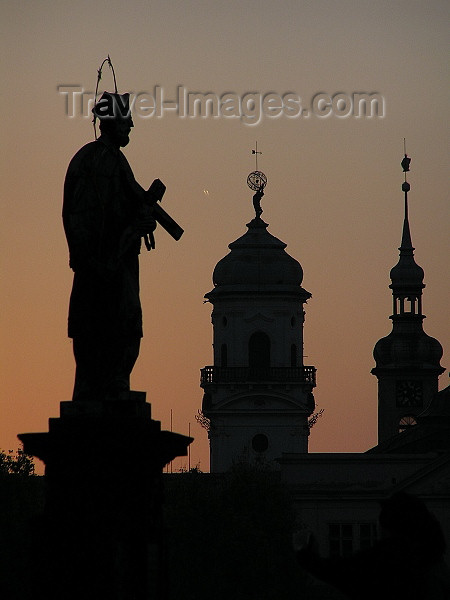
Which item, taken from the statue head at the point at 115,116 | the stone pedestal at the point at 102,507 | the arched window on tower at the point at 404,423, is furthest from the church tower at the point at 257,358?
the stone pedestal at the point at 102,507

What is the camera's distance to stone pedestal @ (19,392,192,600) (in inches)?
869

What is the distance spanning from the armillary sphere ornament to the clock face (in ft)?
51.5

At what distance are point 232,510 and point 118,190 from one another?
92.2 m

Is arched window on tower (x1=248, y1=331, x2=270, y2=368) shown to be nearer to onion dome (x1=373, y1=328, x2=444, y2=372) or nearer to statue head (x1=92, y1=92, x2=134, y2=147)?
onion dome (x1=373, y1=328, x2=444, y2=372)

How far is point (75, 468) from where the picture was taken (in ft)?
73.2

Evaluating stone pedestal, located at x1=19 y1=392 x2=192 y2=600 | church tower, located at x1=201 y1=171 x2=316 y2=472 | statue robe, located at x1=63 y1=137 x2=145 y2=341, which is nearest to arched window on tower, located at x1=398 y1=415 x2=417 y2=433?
church tower, located at x1=201 y1=171 x2=316 y2=472

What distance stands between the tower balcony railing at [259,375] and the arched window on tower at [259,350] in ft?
1.80

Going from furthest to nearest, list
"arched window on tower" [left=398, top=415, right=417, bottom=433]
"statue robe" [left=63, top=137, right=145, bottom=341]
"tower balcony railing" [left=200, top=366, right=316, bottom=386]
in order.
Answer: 1. "arched window on tower" [left=398, top=415, right=417, bottom=433]
2. "tower balcony railing" [left=200, top=366, right=316, bottom=386]
3. "statue robe" [left=63, top=137, right=145, bottom=341]

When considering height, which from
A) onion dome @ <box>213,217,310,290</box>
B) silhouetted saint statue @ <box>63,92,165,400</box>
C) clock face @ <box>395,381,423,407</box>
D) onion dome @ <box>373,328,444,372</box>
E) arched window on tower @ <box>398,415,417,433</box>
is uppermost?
onion dome @ <box>213,217,310,290</box>

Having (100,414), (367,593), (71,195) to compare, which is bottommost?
(367,593)

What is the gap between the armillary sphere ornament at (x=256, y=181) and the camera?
597ft

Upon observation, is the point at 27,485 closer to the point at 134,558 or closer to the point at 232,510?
the point at 232,510

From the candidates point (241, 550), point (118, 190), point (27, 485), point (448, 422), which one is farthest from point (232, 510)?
point (118, 190)

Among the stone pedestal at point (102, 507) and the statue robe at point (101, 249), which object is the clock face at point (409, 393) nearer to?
the statue robe at point (101, 249)
